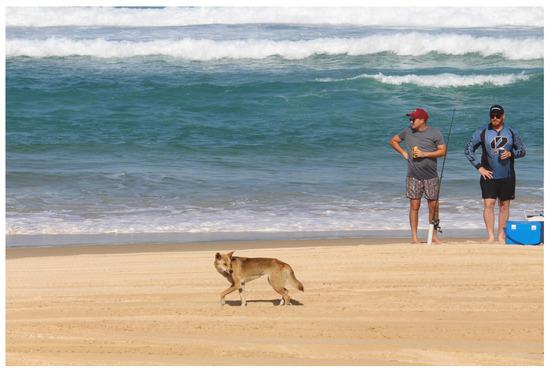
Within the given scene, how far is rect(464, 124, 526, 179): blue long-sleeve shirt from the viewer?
300 inches

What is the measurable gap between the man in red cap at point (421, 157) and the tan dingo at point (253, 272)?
256cm

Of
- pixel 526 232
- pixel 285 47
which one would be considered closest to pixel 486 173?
pixel 526 232

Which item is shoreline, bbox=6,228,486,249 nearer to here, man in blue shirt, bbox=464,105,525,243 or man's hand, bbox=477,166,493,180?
man in blue shirt, bbox=464,105,525,243

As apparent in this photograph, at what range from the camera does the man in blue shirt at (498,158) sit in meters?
7.62

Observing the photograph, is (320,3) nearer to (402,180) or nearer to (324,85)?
(324,85)

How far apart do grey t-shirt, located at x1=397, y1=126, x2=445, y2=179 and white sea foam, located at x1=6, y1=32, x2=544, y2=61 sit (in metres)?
19.7

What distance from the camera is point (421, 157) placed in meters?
7.66

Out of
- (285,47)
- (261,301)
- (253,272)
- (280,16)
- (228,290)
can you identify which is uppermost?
(280,16)

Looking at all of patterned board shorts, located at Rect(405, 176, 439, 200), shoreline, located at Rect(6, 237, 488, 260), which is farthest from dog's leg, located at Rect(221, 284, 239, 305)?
patterned board shorts, located at Rect(405, 176, 439, 200)

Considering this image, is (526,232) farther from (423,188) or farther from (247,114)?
(247,114)

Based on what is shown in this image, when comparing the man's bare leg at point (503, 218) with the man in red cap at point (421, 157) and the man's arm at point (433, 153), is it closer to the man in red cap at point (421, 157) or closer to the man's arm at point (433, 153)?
the man in red cap at point (421, 157)

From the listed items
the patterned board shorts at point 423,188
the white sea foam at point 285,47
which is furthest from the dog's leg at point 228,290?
the white sea foam at point 285,47

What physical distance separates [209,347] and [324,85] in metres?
19.2

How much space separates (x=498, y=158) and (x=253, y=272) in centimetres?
327
